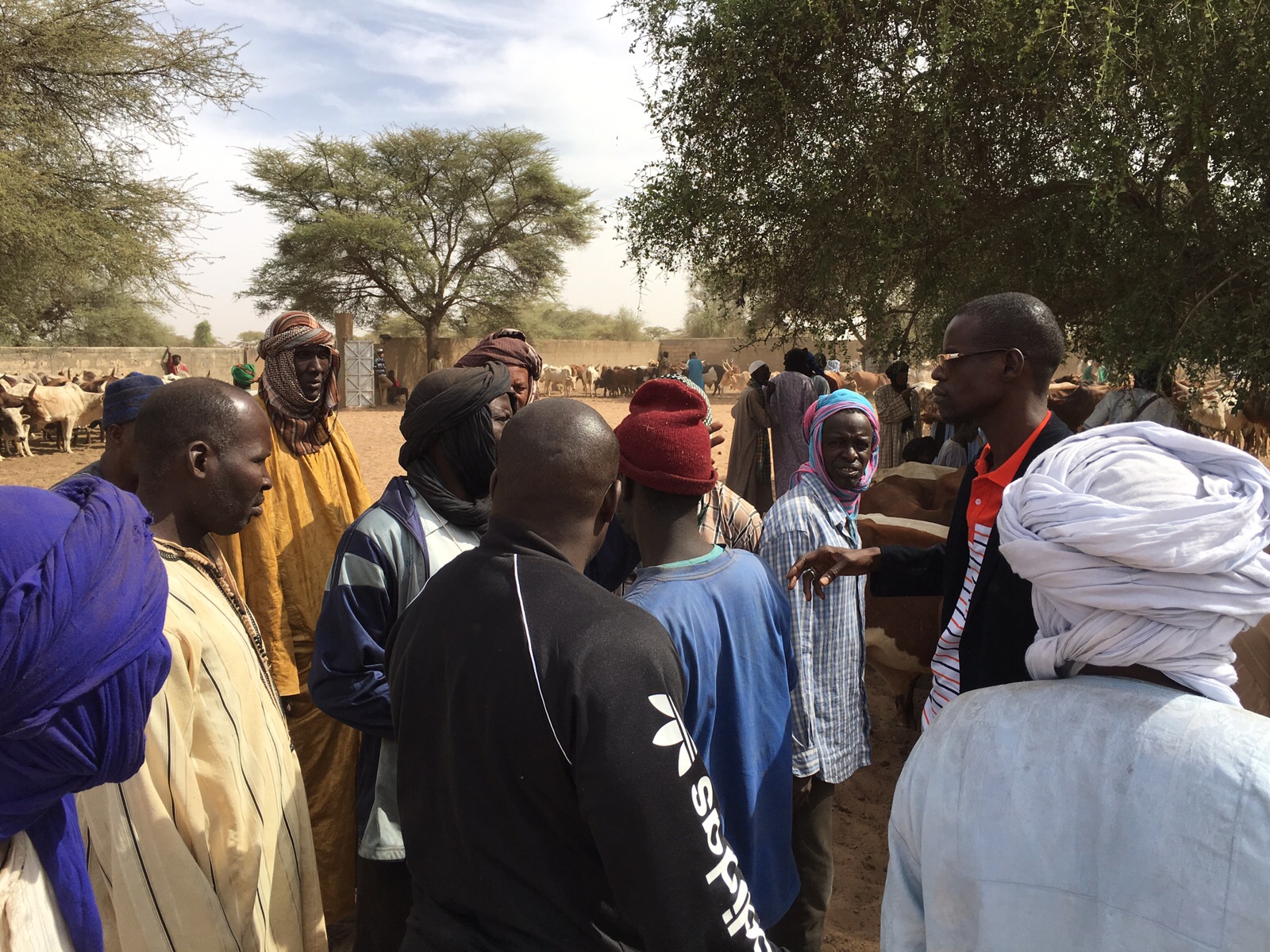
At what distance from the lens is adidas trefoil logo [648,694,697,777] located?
4.39 feet

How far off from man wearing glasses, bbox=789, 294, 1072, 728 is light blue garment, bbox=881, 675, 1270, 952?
3.22ft

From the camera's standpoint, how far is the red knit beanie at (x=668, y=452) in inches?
85.7

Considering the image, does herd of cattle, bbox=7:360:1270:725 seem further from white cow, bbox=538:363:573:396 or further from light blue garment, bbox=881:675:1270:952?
white cow, bbox=538:363:573:396

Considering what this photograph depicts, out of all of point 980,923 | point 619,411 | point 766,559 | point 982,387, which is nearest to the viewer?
point 980,923

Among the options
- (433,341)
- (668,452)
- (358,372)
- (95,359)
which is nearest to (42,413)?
(95,359)

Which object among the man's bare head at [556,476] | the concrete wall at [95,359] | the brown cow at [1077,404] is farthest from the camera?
the concrete wall at [95,359]

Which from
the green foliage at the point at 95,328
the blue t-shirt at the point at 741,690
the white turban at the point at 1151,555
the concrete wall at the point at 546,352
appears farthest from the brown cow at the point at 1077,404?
the green foliage at the point at 95,328

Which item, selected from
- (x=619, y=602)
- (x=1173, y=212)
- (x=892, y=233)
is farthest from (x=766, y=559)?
(x=1173, y=212)

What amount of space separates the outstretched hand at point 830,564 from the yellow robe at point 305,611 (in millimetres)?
1598

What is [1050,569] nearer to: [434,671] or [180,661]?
[434,671]

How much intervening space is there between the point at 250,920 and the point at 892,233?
6.02m

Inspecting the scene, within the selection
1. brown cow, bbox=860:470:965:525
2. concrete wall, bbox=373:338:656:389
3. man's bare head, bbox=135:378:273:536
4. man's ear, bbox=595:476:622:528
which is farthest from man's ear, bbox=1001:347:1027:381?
concrete wall, bbox=373:338:656:389

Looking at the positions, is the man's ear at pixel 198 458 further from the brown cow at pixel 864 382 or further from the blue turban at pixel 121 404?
the brown cow at pixel 864 382

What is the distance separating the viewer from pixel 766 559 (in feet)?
9.76
